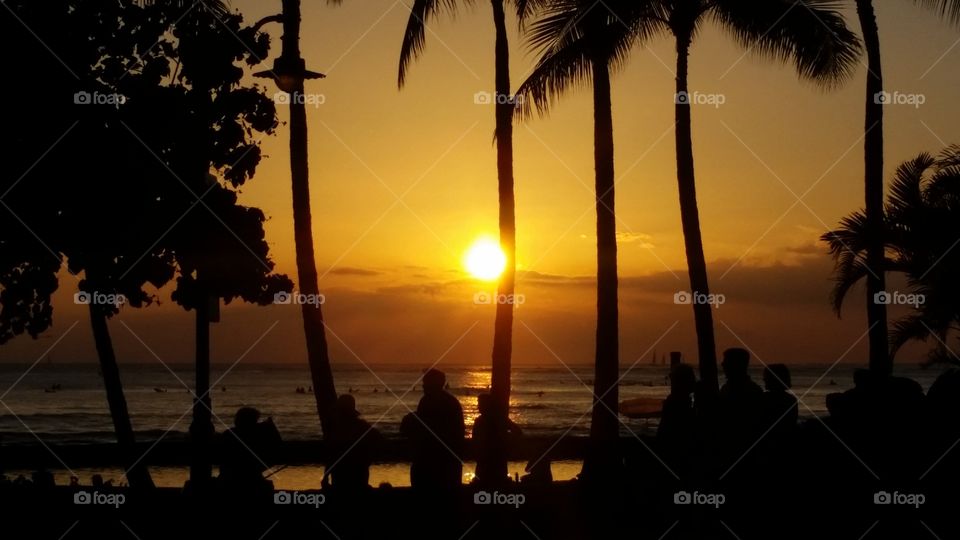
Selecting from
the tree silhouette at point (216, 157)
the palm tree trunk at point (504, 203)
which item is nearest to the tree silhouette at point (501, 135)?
the palm tree trunk at point (504, 203)

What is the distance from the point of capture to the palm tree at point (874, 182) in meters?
18.8

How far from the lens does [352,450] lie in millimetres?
11594

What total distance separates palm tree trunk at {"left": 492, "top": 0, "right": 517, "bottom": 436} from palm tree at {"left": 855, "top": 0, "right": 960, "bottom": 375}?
649 cm

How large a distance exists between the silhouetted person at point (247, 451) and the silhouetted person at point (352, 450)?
864 mm

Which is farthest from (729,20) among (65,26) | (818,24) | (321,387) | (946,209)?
(65,26)

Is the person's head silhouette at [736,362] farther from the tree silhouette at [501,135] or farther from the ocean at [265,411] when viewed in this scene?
the ocean at [265,411]

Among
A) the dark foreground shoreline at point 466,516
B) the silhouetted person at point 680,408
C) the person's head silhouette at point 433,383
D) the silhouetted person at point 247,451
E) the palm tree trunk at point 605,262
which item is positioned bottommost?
the dark foreground shoreline at point 466,516

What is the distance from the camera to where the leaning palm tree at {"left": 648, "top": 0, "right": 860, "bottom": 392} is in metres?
21.5

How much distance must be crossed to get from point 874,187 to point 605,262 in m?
5.02

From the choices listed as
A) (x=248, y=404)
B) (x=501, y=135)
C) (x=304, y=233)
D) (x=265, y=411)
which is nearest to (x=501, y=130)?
(x=501, y=135)

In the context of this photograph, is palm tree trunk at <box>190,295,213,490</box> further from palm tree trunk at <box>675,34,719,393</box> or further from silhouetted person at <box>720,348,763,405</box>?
palm tree trunk at <box>675,34,719,393</box>

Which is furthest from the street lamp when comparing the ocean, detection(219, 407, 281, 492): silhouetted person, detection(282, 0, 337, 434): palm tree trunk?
the ocean

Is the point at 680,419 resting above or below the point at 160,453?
below

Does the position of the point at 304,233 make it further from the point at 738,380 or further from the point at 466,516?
the point at 738,380
